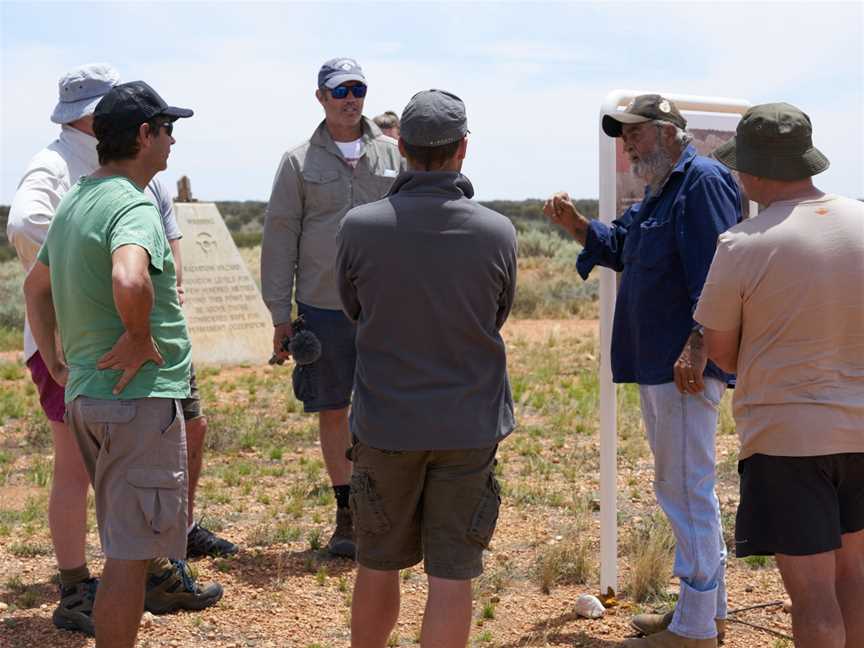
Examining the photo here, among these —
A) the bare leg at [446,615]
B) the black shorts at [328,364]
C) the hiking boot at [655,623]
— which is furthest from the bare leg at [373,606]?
the black shorts at [328,364]

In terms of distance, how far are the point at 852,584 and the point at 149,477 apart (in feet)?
7.09

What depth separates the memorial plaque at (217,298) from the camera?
1395cm

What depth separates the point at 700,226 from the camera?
4160 millimetres

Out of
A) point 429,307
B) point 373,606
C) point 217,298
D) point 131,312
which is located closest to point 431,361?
point 429,307

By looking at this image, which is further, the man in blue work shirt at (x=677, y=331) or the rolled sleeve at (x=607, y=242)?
the rolled sleeve at (x=607, y=242)

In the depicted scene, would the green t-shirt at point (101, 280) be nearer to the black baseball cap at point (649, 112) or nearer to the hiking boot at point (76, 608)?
the hiking boot at point (76, 608)

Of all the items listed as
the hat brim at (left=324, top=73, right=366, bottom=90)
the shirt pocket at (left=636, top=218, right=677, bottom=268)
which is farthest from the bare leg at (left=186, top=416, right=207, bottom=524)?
A: the shirt pocket at (left=636, top=218, right=677, bottom=268)

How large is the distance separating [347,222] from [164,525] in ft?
3.72

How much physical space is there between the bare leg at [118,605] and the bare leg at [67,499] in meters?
1.09

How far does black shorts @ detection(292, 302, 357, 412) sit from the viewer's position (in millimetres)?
5699

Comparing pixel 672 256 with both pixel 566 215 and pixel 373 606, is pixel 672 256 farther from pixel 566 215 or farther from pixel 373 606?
pixel 373 606

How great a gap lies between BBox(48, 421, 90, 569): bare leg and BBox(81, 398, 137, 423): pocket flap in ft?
3.68

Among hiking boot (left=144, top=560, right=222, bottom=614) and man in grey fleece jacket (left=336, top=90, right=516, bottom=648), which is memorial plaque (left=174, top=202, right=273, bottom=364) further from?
man in grey fleece jacket (left=336, top=90, right=516, bottom=648)

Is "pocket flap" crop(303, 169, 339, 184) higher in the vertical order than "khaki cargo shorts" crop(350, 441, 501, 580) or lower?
higher
